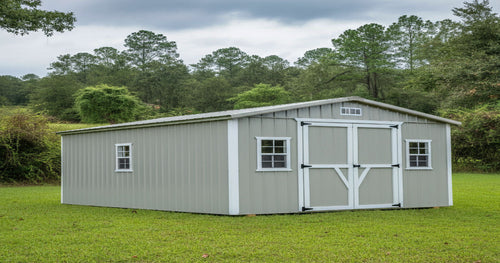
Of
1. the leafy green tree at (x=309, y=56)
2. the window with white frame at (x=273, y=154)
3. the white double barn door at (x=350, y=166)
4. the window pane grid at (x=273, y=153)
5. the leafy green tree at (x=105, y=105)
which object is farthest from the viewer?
the leafy green tree at (x=309, y=56)

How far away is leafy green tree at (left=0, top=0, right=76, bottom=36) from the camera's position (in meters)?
17.6

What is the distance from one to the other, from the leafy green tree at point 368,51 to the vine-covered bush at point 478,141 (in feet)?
57.2

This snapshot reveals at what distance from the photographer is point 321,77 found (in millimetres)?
50969

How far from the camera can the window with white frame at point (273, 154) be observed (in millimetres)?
12711

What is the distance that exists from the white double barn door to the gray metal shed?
0.07 feet

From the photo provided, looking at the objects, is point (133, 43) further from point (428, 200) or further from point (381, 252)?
point (381, 252)

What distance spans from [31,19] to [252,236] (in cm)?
1178

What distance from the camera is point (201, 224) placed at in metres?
11.0

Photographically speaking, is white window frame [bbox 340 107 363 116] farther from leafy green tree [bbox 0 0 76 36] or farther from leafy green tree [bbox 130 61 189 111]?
leafy green tree [bbox 130 61 189 111]

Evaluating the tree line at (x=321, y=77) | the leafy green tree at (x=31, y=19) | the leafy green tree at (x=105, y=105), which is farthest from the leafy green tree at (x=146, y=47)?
the leafy green tree at (x=31, y=19)

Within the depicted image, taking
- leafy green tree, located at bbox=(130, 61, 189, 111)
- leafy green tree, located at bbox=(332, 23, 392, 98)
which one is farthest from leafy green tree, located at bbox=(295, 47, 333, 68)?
leafy green tree, located at bbox=(130, 61, 189, 111)

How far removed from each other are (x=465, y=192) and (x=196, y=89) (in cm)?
3730

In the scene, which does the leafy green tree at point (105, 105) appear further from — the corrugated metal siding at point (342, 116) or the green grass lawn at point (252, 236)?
the corrugated metal siding at point (342, 116)

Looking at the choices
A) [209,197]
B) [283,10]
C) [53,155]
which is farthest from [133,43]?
[209,197]
